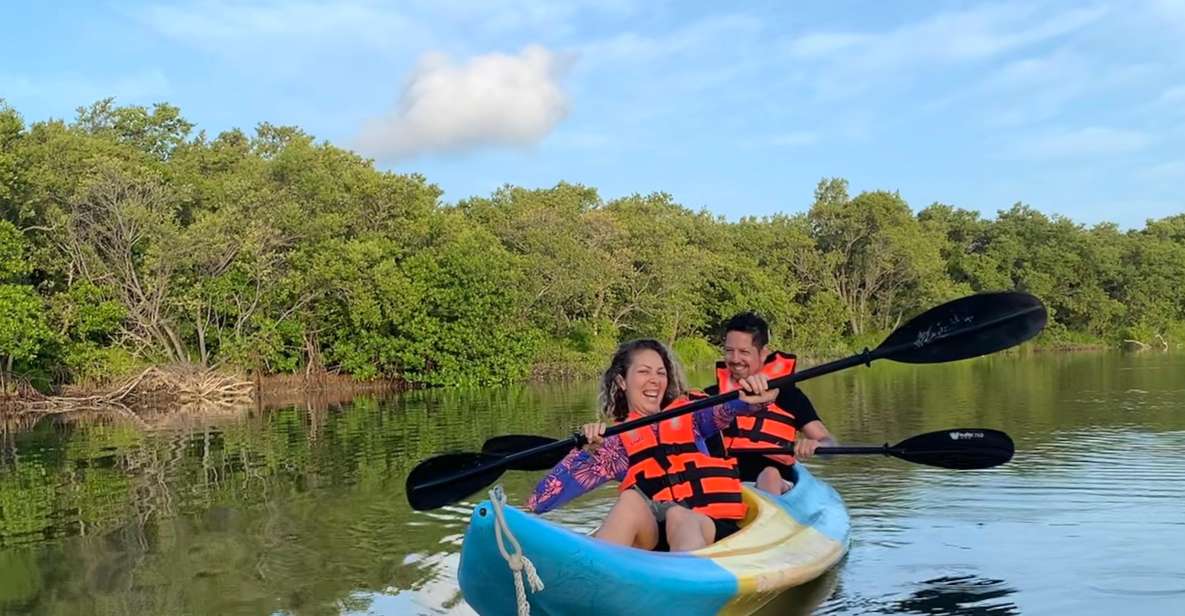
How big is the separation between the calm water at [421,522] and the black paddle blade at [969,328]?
114cm

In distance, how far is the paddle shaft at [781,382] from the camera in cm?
421

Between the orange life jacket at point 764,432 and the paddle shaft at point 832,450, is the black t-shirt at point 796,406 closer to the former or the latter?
the orange life jacket at point 764,432

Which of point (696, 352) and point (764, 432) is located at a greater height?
point (696, 352)

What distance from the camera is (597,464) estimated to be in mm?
4645

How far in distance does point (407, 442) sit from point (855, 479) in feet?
19.3

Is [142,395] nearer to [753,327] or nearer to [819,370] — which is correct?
[753,327]

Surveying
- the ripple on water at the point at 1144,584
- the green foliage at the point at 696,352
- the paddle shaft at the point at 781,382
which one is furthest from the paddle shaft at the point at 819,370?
the green foliage at the point at 696,352

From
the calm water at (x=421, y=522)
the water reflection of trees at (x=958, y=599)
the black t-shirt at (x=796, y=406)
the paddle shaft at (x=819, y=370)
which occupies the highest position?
the paddle shaft at (x=819, y=370)

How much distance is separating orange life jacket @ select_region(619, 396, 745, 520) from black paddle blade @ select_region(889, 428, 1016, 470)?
5.98 feet

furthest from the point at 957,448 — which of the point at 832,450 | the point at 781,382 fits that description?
the point at 781,382

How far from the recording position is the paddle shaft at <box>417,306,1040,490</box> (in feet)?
13.8

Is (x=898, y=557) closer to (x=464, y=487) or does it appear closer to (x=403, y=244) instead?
(x=464, y=487)

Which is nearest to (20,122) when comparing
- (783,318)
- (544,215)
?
(544,215)

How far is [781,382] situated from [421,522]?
A: 11.9 ft
